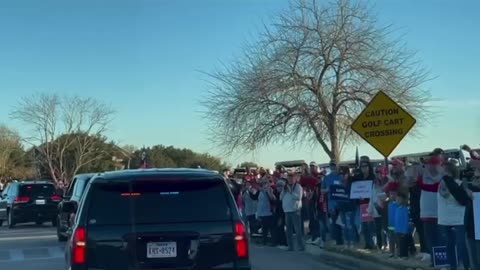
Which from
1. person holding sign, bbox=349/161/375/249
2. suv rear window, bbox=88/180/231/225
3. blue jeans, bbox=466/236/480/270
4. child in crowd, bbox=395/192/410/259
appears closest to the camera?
suv rear window, bbox=88/180/231/225

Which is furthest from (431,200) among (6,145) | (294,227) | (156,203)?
(6,145)

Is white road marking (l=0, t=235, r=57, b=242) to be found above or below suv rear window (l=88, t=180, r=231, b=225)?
below

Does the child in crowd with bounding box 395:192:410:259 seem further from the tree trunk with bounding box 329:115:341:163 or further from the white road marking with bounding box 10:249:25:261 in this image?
the tree trunk with bounding box 329:115:341:163

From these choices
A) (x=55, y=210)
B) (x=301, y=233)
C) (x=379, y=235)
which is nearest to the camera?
(x=379, y=235)

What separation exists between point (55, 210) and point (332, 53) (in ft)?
40.4

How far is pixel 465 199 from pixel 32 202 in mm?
21368

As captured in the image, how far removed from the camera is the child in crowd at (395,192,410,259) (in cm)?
1416

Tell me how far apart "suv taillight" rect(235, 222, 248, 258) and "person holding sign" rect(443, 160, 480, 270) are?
5058 mm

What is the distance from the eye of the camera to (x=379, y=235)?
1588 cm

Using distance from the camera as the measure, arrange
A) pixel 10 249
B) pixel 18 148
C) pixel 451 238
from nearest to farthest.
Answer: pixel 451 238 → pixel 10 249 → pixel 18 148

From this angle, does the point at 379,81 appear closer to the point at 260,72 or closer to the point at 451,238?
the point at 260,72

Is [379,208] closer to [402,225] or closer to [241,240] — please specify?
[402,225]

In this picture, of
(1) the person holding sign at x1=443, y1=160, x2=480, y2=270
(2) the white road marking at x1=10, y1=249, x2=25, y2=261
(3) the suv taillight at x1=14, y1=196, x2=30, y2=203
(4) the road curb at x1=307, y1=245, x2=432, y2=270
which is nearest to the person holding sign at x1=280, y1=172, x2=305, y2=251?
(4) the road curb at x1=307, y1=245, x2=432, y2=270

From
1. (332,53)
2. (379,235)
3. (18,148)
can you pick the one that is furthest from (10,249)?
(18,148)
